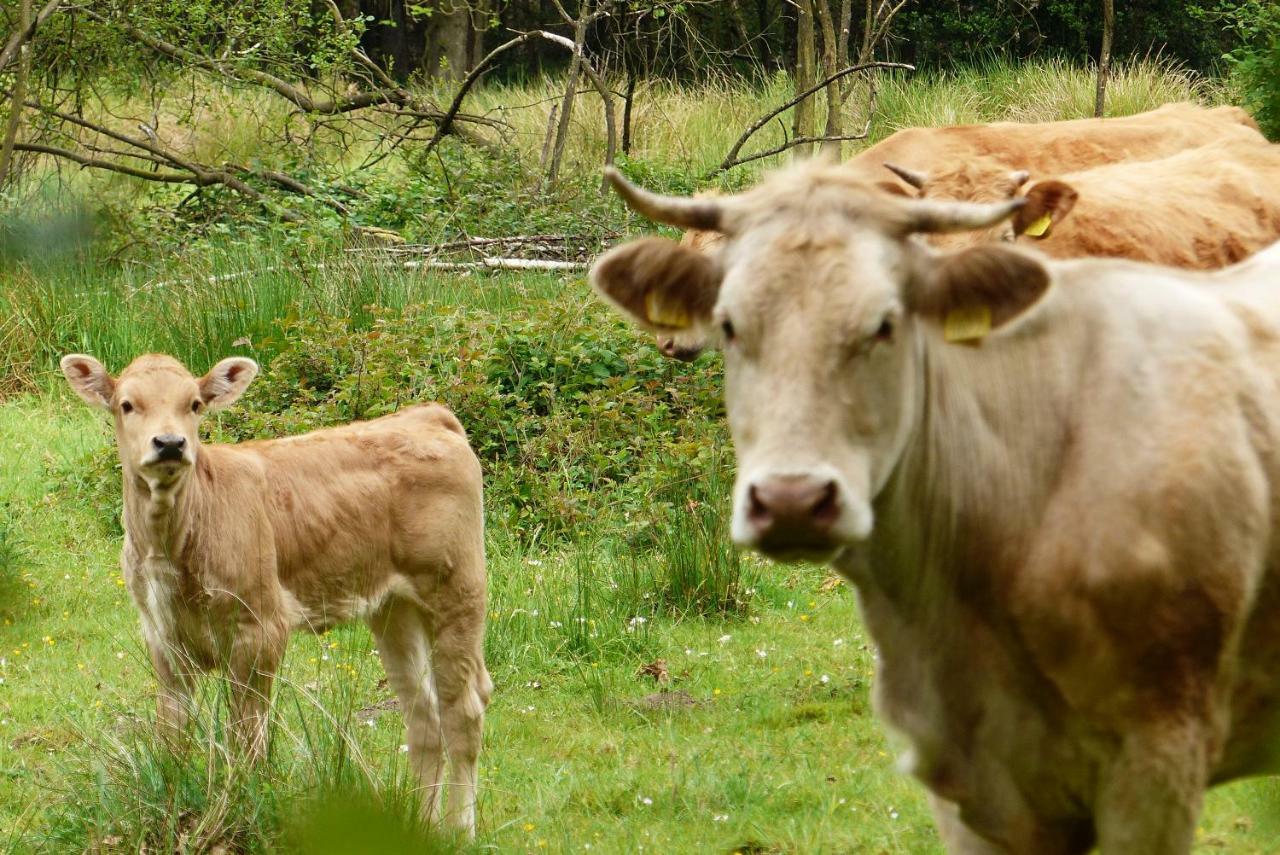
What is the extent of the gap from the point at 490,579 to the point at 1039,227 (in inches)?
137

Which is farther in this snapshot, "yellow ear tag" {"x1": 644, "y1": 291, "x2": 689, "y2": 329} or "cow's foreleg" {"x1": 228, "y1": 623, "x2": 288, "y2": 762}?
"cow's foreleg" {"x1": 228, "y1": 623, "x2": 288, "y2": 762}

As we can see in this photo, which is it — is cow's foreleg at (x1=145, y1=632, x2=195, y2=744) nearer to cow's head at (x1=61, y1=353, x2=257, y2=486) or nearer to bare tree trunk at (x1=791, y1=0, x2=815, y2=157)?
cow's head at (x1=61, y1=353, x2=257, y2=486)

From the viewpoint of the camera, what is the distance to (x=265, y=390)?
422 inches

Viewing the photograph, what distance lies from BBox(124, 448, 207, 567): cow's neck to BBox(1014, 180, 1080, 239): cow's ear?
13.1ft

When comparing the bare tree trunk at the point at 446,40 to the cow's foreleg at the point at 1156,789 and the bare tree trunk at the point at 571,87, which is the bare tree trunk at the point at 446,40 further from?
the cow's foreleg at the point at 1156,789

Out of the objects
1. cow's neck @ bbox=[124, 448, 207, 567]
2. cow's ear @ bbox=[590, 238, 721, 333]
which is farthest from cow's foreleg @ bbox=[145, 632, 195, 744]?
cow's ear @ bbox=[590, 238, 721, 333]

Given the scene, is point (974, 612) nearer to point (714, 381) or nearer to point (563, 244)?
point (714, 381)

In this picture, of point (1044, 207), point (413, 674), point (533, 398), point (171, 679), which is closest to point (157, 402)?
point (171, 679)

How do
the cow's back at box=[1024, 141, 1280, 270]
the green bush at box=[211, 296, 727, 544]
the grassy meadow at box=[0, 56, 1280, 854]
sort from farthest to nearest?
the green bush at box=[211, 296, 727, 544]
the cow's back at box=[1024, 141, 1280, 270]
the grassy meadow at box=[0, 56, 1280, 854]

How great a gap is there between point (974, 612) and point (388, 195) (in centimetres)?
1304

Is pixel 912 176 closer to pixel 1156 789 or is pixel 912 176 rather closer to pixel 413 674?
pixel 413 674

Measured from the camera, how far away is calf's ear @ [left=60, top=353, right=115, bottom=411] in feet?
21.4

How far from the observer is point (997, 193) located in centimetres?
805

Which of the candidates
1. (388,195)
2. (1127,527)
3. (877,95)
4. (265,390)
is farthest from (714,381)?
(877,95)
